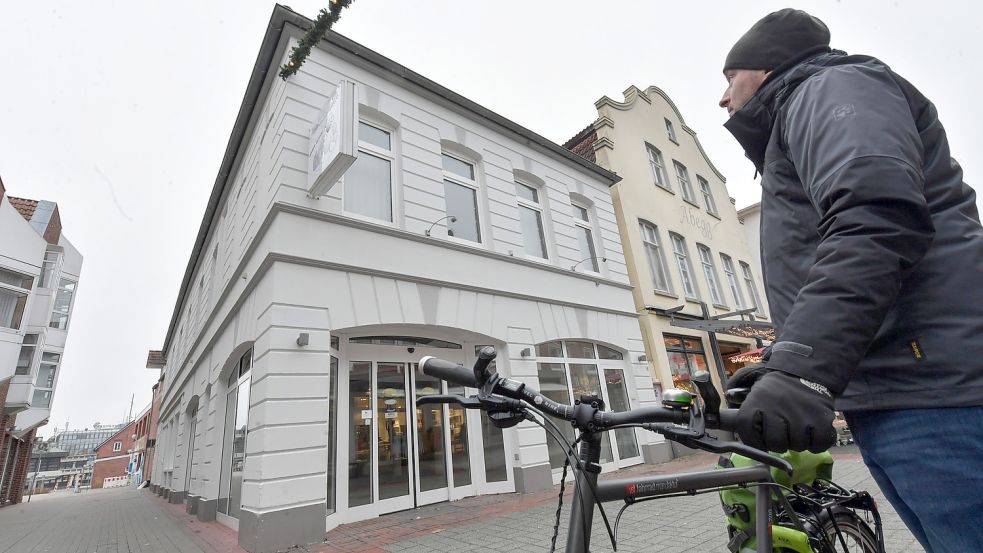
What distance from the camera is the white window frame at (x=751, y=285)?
16.4 m

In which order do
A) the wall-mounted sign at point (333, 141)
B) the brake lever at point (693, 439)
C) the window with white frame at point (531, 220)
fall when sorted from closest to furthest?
1. the brake lever at point (693, 439)
2. the wall-mounted sign at point (333, 141)
3. the window with white frame at point (531, 220)

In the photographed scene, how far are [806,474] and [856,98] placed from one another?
7.00 feet

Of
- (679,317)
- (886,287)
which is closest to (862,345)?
(886,287)

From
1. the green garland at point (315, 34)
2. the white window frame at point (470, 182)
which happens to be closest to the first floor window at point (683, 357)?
the white window frame at point (470, 182)

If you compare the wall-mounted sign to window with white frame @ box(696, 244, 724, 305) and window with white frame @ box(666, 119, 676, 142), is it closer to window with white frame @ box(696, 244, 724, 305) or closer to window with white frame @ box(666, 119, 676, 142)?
window with white frame @ box(696, 244, 724, 305)

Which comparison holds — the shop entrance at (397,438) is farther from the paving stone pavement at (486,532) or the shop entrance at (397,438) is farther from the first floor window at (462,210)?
the first floor window at (462,210)

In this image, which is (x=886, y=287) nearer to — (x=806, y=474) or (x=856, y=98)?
(x=856, y=98)

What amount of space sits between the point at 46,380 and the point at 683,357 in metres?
30.1

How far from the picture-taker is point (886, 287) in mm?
852

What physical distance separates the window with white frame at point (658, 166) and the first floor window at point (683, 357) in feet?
17.9

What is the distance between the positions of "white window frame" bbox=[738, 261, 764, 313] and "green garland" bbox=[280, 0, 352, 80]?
1618cm

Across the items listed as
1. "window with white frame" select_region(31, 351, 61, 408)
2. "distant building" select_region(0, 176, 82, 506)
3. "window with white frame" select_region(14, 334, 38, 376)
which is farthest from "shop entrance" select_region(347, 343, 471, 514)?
"window with white frame" select_region(31, 351, 61, 408)

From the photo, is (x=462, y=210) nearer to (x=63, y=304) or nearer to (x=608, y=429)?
(x=608, y=429)

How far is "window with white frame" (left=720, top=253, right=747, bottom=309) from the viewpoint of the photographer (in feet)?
50.8
